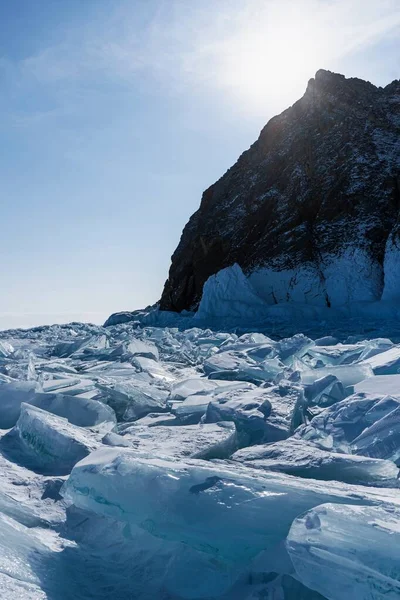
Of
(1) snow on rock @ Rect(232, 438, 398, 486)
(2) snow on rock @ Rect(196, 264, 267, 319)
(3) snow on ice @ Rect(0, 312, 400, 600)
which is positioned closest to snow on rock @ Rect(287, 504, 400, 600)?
(3) snow on ice @ Rect(0, 312, 400, 600)

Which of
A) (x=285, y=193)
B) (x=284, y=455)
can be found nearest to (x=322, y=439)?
(x=284, y=455)

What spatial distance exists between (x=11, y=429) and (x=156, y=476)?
157cm

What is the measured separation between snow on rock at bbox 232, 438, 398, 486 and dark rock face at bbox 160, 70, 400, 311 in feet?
57.0

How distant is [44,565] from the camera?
53.5 inches

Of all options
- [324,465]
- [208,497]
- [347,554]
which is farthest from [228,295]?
[347,554]

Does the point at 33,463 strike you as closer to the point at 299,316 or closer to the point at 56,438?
the point at 56,438

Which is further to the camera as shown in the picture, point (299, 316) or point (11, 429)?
point (299, 316)

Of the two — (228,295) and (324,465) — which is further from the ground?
(228,295)

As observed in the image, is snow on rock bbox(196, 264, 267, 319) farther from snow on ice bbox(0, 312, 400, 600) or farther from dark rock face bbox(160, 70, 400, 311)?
snow on ice bbox(0, 312, 400, 600)

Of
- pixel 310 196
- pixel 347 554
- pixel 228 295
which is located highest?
pixel 310 196

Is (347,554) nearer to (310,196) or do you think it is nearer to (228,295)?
(228,295)

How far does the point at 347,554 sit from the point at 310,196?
77.0ft

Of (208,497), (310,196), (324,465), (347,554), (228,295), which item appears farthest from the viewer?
(310,196)

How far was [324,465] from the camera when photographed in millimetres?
1792
